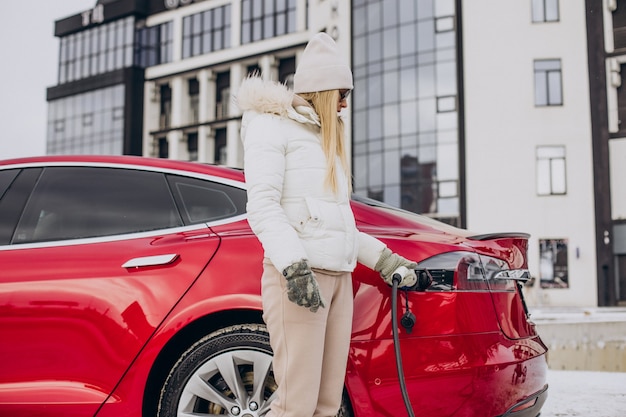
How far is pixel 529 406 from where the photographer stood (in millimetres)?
3229

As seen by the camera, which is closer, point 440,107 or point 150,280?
point 150,280

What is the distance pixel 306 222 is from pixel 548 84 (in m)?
32.2

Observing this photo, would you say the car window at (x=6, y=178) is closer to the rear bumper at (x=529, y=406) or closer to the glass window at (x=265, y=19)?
the rear bumper at (x=529, y=406)

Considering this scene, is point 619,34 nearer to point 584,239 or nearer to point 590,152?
point 590,152

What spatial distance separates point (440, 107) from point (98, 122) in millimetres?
26067

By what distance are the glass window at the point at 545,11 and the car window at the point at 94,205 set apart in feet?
106

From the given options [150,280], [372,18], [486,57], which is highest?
[372,18]

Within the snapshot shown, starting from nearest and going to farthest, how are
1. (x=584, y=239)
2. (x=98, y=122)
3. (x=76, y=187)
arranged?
(x=76, y=187)
(x=584, y=239)
(x=98, y=122)

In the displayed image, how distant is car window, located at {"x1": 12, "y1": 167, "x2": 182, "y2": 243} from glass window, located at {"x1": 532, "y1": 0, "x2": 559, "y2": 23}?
3237 cm

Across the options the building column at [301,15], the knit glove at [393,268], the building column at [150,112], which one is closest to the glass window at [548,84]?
the building column at [301,15]

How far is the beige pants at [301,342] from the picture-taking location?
2764mm

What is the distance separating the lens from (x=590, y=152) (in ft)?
105

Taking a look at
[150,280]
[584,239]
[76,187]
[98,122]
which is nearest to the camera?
[150,280]

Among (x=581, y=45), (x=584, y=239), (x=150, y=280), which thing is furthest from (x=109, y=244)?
(x=581, y=45)
